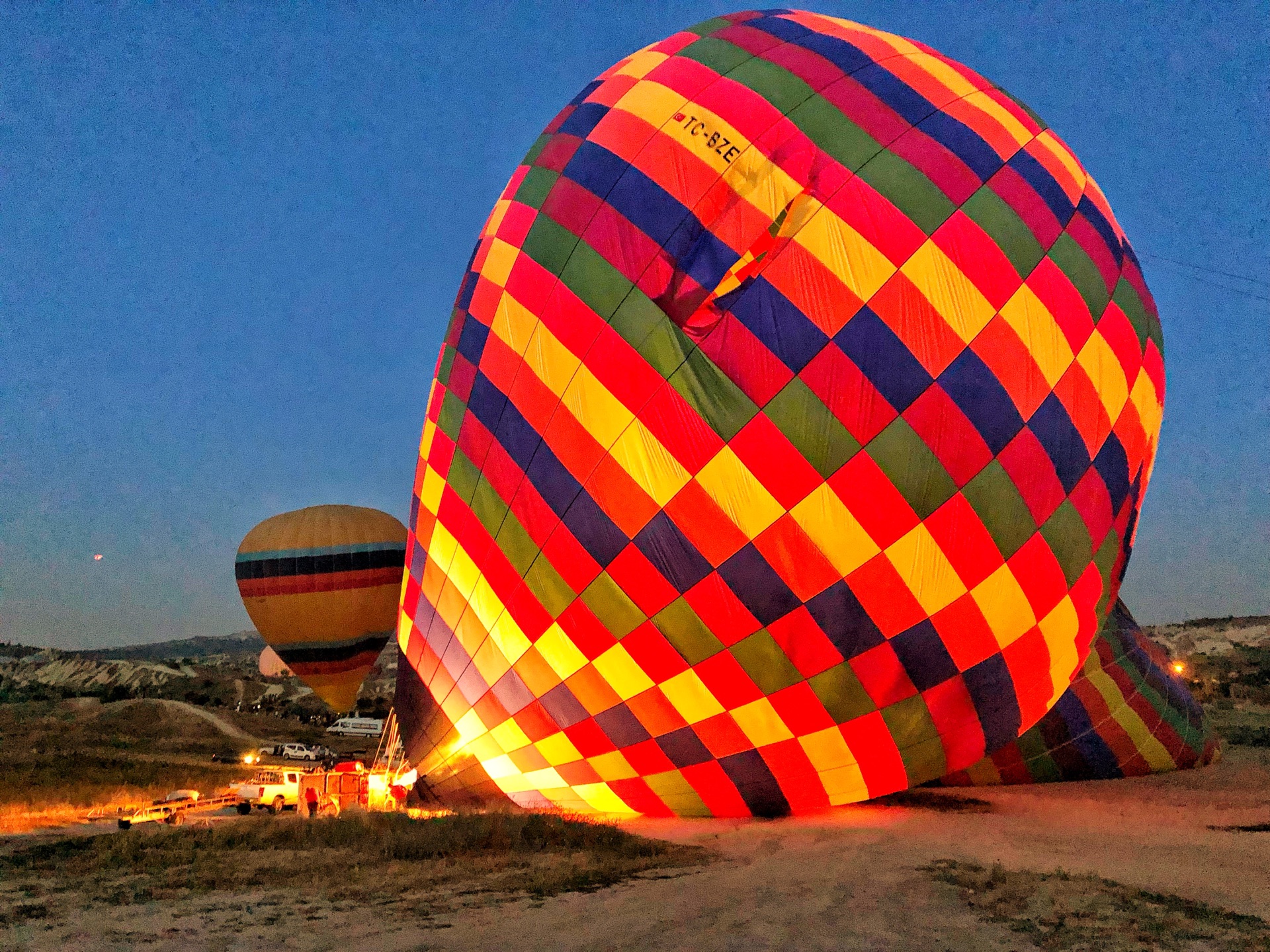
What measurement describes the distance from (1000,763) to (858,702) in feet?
16.5

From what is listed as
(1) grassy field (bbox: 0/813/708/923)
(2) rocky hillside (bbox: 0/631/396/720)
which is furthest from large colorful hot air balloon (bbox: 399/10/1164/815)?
(2) rocky hillside (bbox: 0/631/396/720)

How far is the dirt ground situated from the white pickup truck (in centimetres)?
502

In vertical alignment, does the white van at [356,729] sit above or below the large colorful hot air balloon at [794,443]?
below

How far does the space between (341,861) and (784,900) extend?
303 cm

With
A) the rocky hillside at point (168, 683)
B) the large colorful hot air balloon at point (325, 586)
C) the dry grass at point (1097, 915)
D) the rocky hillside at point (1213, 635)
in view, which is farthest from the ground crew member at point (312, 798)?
the rocky hillside at point (1213, 635)

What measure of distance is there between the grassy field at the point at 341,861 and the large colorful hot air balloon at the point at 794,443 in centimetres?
117

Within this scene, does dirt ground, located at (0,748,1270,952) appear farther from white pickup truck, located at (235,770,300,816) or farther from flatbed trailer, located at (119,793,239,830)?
white pickup truck, located at (235,770,300,816)

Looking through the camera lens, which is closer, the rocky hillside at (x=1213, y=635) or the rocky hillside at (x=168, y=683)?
the rocky hillside at (x=168, y=683)

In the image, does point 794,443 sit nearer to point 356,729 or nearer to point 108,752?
point 108,752

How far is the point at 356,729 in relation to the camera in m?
23.8

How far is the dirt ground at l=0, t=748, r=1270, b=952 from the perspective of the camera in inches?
164

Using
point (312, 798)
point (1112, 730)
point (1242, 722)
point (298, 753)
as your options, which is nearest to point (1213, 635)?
point (1242, 722)

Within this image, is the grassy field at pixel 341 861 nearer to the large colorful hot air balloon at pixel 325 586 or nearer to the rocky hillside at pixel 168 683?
the large colorful hot air balloon at pixel 325 586

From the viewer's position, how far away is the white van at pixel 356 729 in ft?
76.0
